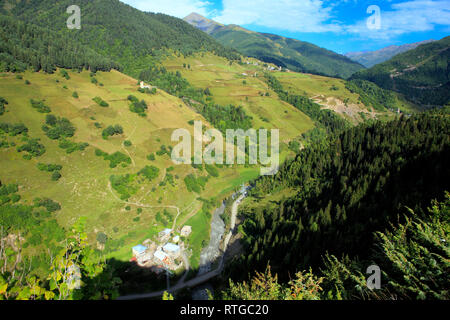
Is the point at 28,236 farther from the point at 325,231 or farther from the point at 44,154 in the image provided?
the point at 325,231

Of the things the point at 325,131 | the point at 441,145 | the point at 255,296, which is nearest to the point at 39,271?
the point at 255,296

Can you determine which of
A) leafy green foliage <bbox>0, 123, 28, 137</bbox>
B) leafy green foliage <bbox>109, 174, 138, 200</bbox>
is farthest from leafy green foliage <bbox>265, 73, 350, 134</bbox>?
leafy green foliage <bbox>0, 123, 28, 137</bbox>

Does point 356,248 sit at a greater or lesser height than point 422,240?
lesser

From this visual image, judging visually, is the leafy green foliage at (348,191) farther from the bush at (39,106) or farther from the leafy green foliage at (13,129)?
the bush at (39,106)

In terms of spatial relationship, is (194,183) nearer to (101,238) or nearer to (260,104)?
(101,238)

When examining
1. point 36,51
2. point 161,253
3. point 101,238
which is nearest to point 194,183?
point 161,253

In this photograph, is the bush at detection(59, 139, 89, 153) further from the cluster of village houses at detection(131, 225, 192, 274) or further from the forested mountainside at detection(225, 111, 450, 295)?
the forested mountainside at detection(225, 111, 450, 295)
